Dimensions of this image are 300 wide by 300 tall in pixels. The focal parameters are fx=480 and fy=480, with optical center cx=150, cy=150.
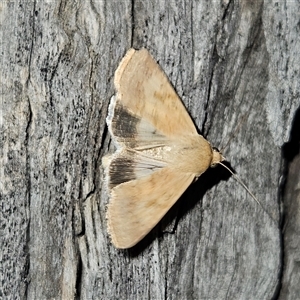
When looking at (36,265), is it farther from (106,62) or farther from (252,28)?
(252,28)

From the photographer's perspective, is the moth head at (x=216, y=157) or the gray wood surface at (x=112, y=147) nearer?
the gray wood surface at (x=112, y=147)

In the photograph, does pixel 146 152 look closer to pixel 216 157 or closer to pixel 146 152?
pixel 146 152

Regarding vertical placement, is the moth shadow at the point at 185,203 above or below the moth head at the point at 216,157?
below

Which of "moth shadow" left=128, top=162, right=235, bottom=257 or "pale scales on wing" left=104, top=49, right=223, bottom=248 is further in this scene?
"moth shadow" left=128, top=162, right=235, bottom=257

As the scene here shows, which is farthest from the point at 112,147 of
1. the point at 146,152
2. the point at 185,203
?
the point at 185,203
